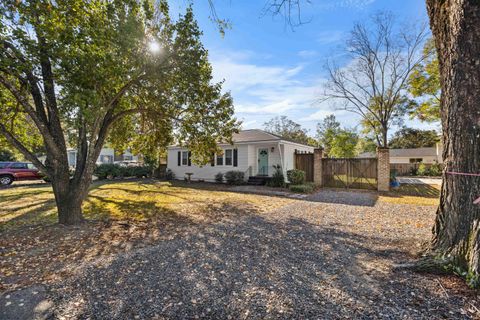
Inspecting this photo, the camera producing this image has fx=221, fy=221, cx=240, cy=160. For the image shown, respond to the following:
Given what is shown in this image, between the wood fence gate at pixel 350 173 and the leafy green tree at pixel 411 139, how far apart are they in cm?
3821

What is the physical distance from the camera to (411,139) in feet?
141

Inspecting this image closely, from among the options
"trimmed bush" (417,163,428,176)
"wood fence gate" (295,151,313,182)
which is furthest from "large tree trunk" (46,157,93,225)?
"trimmed bush" (417,163,428,176)

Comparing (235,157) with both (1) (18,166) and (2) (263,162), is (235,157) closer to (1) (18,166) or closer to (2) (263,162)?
(2) (263,162)

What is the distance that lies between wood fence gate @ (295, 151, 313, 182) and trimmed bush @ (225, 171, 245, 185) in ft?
12.4

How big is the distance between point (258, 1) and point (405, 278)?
200 inches

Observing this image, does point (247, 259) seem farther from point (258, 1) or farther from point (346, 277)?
point (258, 1)

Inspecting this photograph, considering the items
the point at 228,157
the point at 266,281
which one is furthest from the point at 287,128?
the point at 266,281

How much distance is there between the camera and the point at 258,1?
4.21 m

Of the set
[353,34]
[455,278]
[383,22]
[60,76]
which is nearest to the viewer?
[455,278]

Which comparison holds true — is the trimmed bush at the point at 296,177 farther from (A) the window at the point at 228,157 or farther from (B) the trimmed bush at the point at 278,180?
(A) the window at the point at 228,157

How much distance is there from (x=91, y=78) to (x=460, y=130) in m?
6.33

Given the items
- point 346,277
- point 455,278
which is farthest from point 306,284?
point 455,278

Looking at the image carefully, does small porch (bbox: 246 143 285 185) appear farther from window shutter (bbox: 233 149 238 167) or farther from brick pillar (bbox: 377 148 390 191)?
brick pillar (bbox: 377 148 390 191)

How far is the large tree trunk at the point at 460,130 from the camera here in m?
2.71
